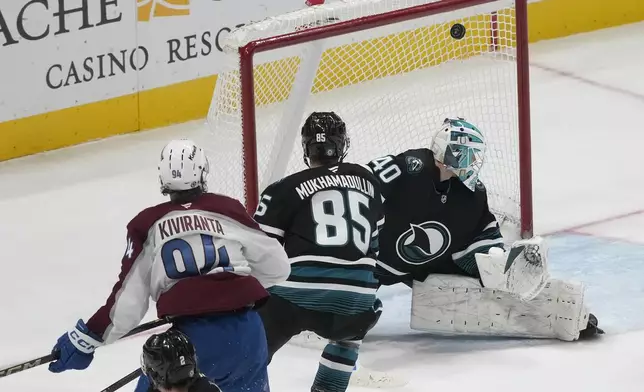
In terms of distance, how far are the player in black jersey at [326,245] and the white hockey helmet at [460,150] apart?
0.62 meters

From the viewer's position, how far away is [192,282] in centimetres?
401

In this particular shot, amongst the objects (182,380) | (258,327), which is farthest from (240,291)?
(182,380)

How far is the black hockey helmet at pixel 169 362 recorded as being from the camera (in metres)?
3.30

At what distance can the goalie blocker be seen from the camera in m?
5.32

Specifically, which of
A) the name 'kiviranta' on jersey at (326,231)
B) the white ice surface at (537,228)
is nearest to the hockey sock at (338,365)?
the name 'kiviranta' on jersey at (326,231)

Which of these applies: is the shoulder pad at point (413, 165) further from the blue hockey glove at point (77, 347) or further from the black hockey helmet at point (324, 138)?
the blue hockey glove at point (77, 347)

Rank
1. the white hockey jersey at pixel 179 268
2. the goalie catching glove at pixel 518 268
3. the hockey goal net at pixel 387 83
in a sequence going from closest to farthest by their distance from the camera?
the white hockey jersey at pixel 179 268 → the goalie catching glove at pixel 518 268 → the hockey goal net at pixel 387 83

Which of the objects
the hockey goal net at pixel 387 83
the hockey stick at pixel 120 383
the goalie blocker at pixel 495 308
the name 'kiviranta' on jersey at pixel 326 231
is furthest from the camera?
the hockey goal net at pixel 387 83

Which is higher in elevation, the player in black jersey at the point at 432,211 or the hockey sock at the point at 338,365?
the player in black jersey at the point at 432,211

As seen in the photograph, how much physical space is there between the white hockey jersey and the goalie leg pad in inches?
56.0

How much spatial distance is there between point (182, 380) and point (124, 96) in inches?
177

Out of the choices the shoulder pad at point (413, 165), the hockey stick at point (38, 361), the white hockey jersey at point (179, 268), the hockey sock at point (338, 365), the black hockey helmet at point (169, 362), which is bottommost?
the hockey sock at point (338, 365)

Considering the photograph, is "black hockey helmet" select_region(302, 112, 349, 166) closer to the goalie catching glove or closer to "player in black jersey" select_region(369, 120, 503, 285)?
"player in black jersey" select_region(369, 120, 503, 285)

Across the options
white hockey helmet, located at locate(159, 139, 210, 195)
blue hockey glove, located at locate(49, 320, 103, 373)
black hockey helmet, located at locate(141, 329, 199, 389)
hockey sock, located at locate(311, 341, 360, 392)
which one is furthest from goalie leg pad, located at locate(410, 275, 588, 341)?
black hockey helmet, located at locate(141, 329, 199, 389)
